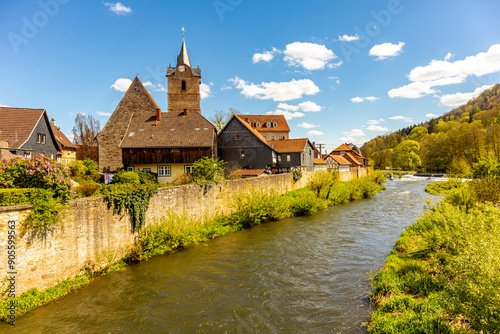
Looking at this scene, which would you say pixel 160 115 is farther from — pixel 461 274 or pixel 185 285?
pixel 461 274

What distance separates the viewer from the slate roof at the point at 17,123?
2428 cm

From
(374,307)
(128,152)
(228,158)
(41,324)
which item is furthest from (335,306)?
(228,158)

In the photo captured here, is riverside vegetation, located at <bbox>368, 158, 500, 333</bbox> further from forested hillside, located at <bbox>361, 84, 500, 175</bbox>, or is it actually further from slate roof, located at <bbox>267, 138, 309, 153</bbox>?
slate roof, located at <bbox>267, 138, 309, 153</bbox>

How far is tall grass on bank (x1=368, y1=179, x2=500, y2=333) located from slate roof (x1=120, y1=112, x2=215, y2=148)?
839 inches

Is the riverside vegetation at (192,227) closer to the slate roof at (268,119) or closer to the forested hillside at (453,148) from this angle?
the forested hillside at (453,148)

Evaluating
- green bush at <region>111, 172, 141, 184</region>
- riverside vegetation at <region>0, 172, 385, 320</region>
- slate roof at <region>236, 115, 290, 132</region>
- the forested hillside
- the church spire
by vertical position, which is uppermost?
the church spire

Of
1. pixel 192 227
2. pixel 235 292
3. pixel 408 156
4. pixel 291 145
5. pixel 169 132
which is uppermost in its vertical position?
pixel 169 132

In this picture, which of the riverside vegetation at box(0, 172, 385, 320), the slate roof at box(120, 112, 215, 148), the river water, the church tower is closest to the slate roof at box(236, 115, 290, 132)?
the church tower

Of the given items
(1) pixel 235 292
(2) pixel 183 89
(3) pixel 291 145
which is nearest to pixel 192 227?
Result: (1) pixel 235 292

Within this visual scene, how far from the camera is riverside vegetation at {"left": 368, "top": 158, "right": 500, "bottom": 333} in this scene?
4316mm

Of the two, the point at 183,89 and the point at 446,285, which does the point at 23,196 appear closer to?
the point at 446,285

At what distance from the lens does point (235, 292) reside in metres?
8.55

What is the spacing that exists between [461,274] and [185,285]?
7.50 m

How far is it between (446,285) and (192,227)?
10390 mm
